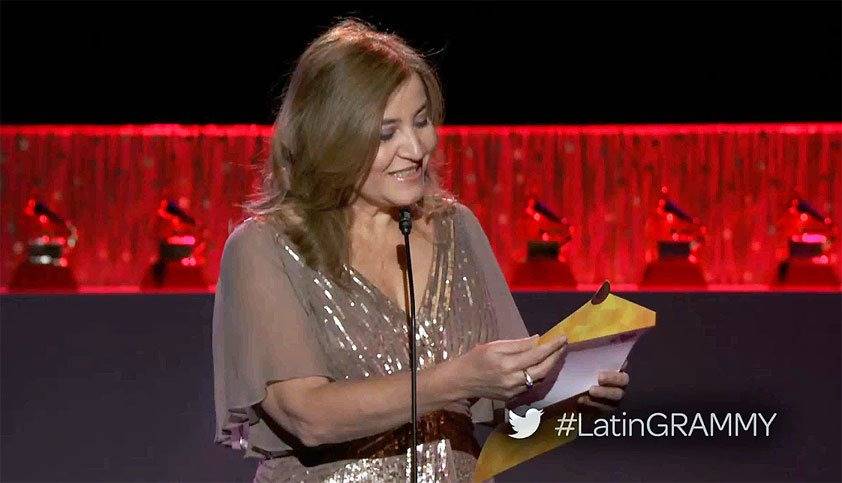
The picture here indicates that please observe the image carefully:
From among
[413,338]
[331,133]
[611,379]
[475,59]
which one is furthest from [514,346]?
[475,59]

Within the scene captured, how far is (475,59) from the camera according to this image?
12.6ft

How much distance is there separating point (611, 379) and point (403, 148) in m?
0.38

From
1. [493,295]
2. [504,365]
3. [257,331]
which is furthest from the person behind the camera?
[493,295]

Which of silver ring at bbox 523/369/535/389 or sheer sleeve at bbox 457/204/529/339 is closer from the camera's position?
silver ring at bbox 523/369/535/389

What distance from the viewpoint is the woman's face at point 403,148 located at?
151 cm

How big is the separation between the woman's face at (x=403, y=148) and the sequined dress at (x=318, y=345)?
0.12 meters

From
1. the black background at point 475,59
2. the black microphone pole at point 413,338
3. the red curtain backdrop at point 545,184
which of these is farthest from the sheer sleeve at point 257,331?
the black background at point 475,59

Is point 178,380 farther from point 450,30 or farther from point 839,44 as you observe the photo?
point 839,44

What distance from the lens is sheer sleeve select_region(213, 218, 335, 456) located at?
1.48 metres

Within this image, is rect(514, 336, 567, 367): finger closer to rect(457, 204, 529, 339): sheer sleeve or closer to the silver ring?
the silver ring

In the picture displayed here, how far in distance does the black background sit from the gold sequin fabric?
2214 mm

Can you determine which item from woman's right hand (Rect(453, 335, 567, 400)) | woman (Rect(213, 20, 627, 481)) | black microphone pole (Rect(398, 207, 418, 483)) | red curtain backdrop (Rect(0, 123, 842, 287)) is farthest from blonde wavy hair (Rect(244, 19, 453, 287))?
red curtain backdrop (Rect(0, 123, 842, 287))

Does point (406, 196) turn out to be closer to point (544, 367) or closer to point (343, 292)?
point (343, 292)

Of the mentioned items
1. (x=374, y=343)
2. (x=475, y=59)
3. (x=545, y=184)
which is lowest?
(x=545, y=184)
